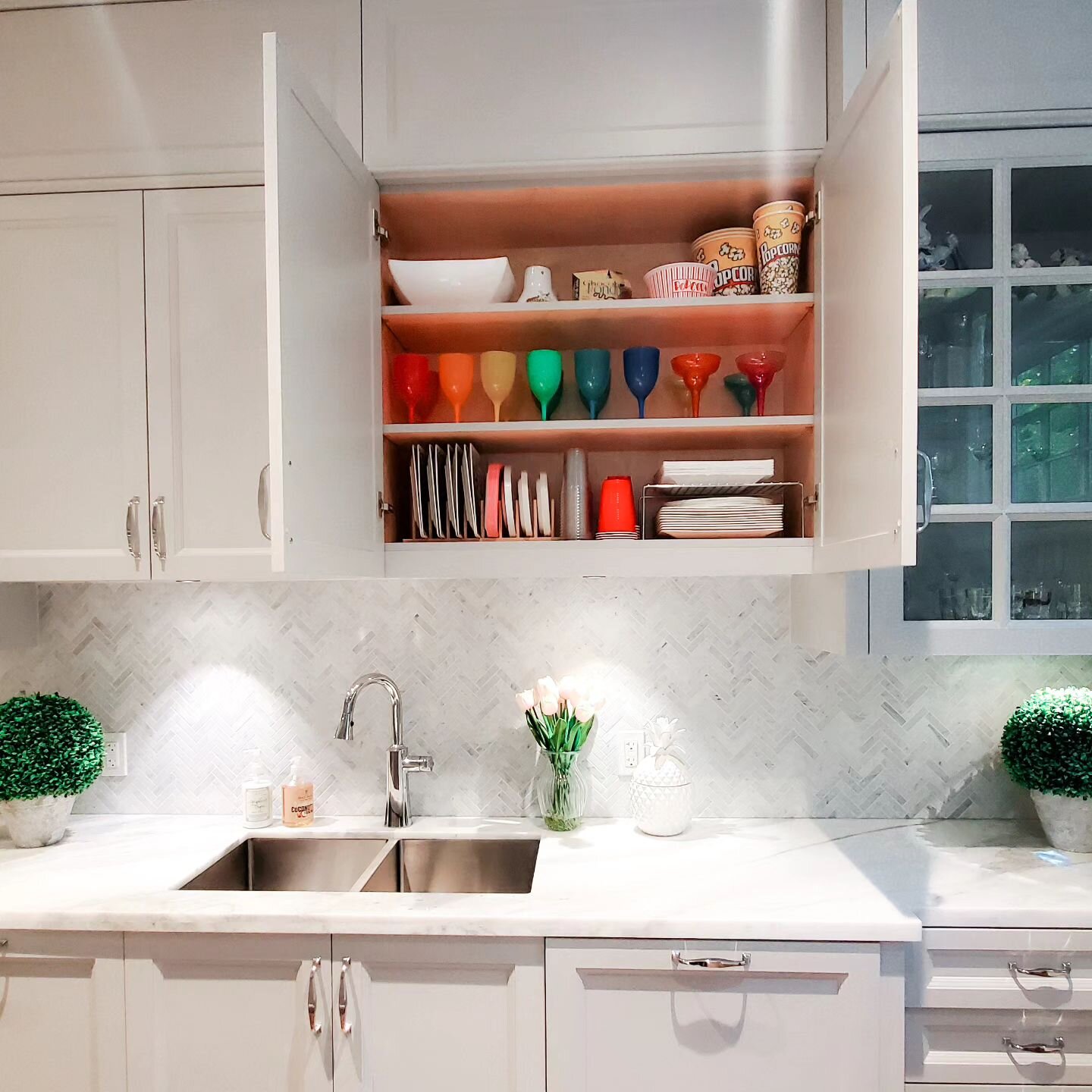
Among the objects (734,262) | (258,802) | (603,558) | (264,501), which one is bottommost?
(258,802)

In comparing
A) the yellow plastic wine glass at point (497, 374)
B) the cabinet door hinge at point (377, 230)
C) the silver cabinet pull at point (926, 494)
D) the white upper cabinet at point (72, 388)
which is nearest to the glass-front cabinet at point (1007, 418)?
the silver cabinet pull at point (926, 494)

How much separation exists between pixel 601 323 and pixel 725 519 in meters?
0.48

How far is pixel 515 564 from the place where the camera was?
5.40 ft

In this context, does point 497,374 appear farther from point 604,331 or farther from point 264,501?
point 264,501

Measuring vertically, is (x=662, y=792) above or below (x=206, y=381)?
below

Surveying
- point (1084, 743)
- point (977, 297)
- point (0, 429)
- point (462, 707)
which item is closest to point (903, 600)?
point (1084, 743)

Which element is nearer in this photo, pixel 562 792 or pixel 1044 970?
pixel 1044 970

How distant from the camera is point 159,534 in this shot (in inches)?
63.6

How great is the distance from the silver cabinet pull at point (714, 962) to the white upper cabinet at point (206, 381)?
1012 mm

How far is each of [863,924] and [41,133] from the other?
208 cm

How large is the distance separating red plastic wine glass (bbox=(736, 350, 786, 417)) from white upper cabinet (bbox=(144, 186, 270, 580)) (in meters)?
0.96

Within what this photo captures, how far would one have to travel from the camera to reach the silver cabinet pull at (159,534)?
161 centimetres

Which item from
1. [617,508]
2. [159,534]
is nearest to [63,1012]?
[159,534]

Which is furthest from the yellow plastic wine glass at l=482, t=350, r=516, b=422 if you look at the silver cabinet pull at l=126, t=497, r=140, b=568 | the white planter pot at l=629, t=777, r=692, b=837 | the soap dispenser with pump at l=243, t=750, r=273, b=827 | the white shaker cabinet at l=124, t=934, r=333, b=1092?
the white shaker cabinet at l=124, t=934, r=333, b=1092
